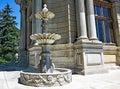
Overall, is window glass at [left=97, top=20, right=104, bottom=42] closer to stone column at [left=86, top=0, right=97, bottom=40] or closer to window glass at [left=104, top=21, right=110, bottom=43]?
window glass at [left=104, top=21, right=110, bottom=43]

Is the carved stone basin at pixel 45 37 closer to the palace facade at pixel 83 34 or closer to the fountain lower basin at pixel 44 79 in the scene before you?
the fountain lower basin at pixel 44 79

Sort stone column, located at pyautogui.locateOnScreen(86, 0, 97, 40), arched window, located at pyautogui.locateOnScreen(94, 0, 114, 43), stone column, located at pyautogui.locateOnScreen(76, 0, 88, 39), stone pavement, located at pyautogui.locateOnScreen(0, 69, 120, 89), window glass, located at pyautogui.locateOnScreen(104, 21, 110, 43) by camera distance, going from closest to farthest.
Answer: stone pavement, located at pyautogui.locateOnScreen(0, 69, 120, 89)
stone column, located at pyautogui.locateOnScreen(76, 0, 88, 39)
stone column, located at pyautogui.locateOnScreen(86, 0, 97, 40)
arched window, located at pyautogui.locateOnScreen(94, 0, 114, 43)
window glass, located at pyautogui.locateOnScreen(104, 21, 110, 43)

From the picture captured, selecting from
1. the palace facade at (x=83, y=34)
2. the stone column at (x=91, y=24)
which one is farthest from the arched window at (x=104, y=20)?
the stone column at (x=91, y=24)

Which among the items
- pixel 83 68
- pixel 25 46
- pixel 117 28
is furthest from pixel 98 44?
pixel 25 46

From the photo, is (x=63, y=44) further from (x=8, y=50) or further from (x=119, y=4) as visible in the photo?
(x=8, y=50)

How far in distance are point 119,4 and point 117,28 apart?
7.90 feet

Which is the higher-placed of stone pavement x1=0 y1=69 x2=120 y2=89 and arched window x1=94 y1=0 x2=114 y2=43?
arched window x1=94 y1=0 x2=114 y2=43

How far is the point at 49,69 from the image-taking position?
7109 millimetres

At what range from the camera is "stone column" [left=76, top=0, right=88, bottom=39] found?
9.80 m

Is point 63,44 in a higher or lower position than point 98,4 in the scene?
lower

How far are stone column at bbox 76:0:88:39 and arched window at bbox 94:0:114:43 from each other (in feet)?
8.66

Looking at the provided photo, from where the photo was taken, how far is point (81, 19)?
10.0m

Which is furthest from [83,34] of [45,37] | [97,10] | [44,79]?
[44,79]

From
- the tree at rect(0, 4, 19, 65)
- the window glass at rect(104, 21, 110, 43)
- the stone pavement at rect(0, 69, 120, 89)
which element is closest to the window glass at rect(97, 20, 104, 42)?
the window glass at rect(104, 21, 110, 43)
